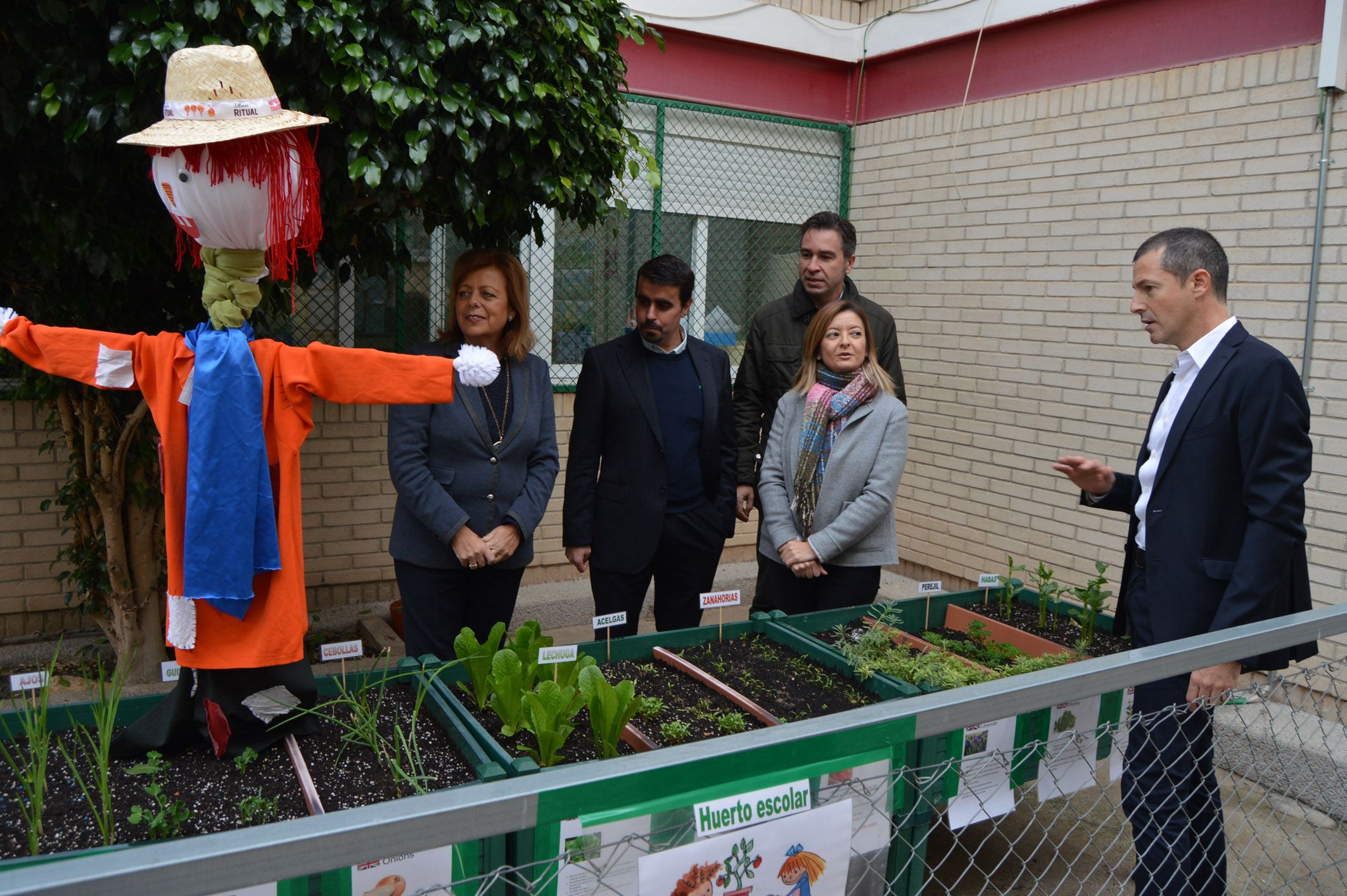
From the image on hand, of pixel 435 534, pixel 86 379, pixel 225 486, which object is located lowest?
pixel 435 534

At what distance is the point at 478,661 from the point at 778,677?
961 mm

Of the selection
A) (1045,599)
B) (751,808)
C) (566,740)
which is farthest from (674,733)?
(1045,599)

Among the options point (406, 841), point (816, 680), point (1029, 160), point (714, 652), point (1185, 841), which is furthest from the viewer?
point (1029, 160)

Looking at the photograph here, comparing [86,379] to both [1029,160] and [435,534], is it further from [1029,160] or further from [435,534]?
[1029,160]

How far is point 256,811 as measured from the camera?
6.60 feet

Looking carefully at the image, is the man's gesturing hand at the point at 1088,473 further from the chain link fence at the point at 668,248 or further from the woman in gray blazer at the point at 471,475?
the chain link fence at the point at 668,248

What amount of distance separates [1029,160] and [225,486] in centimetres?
525

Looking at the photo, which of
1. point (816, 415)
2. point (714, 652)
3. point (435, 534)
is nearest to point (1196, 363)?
point (816, 415)

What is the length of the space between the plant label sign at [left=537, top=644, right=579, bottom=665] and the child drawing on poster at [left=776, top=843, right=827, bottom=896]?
1.30m

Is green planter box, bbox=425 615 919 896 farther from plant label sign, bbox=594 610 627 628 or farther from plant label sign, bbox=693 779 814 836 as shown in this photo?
plant label sign, bbox=594 610 627 628

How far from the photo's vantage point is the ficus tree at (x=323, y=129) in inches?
99.1

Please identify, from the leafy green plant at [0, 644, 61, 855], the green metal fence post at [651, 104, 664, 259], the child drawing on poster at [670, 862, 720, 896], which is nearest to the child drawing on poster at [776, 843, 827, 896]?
the child drawing on poster at [670, 862, 720, 896]

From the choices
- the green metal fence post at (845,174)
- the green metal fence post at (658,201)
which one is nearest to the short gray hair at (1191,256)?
the green metal fence post at (658,201)

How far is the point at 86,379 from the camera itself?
84.0 inches
